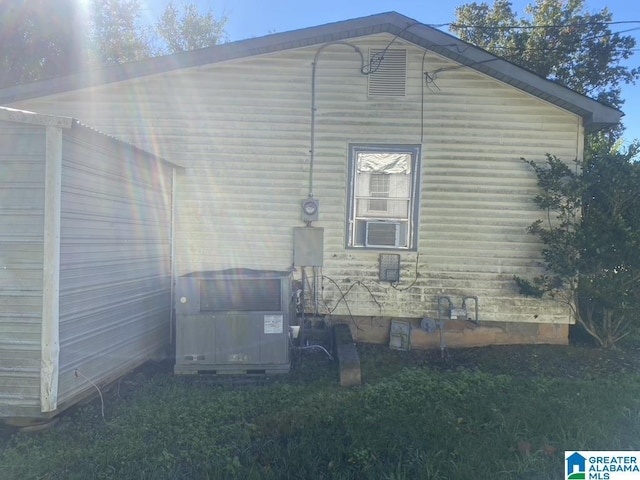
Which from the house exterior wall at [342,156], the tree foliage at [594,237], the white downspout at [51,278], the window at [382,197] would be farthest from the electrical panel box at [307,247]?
the white downspout at [51,278]

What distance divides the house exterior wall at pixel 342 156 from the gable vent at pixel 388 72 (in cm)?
10

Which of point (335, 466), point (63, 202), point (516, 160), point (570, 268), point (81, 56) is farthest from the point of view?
point (81, 56)

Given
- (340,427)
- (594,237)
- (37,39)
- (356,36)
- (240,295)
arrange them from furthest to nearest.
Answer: (37,39) → (356,36) → (594,237) → (240,295) → (340,427)

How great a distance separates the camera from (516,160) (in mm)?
5840

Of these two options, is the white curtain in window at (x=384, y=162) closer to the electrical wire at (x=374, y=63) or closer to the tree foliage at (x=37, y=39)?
the electrical wire at (x=374, y=63)

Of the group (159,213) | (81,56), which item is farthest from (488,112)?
(81,56)

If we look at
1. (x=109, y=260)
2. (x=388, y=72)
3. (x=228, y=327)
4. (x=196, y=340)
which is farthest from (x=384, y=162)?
(x=109, y=260)

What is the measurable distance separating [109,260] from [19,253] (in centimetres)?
94

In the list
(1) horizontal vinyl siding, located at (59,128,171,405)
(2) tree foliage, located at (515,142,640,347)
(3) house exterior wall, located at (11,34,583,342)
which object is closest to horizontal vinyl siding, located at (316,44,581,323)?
(3) house exterior wall, located at (11,34,583,342)

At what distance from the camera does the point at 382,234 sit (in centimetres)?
601

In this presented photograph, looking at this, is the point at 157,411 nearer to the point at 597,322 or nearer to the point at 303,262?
the point at 303,262

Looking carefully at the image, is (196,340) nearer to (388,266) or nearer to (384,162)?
(388,266)

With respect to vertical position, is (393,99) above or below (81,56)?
below

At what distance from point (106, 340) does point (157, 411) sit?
1.00 m
